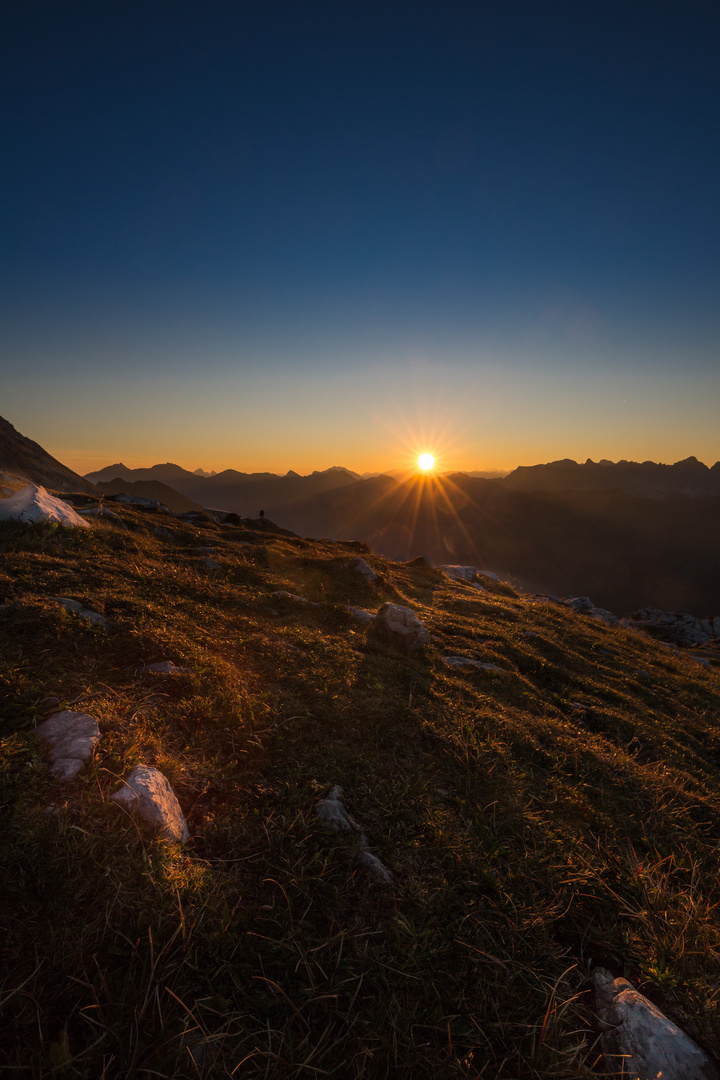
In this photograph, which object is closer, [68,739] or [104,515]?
[68,739]

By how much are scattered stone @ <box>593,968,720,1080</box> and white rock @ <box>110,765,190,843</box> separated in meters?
3.30

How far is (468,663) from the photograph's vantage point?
9414mm

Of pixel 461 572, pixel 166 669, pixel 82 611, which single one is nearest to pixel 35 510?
pixel 82 611

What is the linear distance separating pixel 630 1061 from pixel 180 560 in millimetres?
11718

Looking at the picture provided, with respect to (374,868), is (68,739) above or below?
above

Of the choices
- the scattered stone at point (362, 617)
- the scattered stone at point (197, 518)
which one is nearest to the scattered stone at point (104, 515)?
the scattered stone at point (362, 617)

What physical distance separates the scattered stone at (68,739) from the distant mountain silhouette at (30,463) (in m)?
57.5

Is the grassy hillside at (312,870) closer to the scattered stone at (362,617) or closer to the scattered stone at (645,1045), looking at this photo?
the scattered stone at (645,1045)

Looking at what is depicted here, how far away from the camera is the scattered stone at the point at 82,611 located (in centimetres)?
618

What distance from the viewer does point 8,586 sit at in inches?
259

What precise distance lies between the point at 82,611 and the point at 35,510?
5191 millimetres

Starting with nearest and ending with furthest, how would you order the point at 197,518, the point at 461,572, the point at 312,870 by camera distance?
the point at 312,870, the point at 197,518, the point at 461,572

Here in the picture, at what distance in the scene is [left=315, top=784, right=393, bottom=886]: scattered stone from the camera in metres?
3.56

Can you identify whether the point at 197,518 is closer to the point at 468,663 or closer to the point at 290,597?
the point at 290,597
